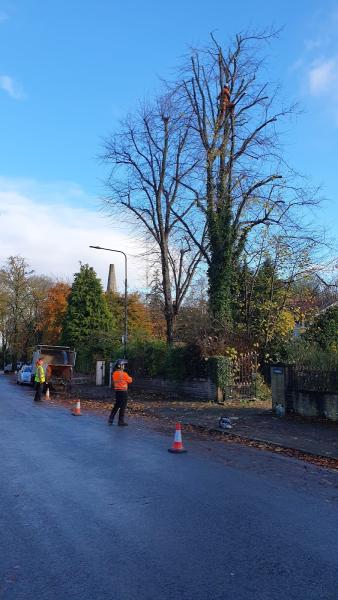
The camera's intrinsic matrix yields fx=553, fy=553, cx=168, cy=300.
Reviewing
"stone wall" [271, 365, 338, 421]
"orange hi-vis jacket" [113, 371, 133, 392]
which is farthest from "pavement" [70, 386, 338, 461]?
"orange hi-vis jacket" [113, 371, 133, 392]

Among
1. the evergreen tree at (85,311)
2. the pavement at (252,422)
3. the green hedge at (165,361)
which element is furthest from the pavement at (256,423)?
the evergreen tree at (85,311)

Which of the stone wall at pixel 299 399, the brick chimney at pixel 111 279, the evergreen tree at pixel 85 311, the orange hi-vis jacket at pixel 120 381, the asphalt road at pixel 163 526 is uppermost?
the brick chimney at pixel 111 279

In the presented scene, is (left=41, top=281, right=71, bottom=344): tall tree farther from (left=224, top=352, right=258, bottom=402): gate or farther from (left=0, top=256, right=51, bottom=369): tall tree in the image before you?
(left=224, top=352, right=258, bottom=402): gate

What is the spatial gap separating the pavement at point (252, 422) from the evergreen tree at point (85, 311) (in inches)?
840

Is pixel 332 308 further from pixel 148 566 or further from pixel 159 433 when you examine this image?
pixel 148 566

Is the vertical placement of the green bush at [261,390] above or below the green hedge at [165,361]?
below

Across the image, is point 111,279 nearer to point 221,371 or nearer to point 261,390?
point 261,390

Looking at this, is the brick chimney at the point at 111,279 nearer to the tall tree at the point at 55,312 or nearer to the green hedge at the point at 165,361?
the tall tree at the point at 55,312

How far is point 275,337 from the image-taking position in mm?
24469

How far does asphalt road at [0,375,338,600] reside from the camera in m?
4.29

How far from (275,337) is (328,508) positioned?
704 inches

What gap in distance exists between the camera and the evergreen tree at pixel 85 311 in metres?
43.6

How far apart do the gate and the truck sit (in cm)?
1170

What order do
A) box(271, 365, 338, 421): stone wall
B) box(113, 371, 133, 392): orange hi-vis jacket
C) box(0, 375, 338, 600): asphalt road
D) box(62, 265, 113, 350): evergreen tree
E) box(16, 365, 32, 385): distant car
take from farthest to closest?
box(62, 265, 113, 350): evergreen tree < box(16, 365, 32, 385): distant car < box(271, 365, 338, 421): stone wall < box(113, 371, 133, 392): orange hi-vis jacket < box(0, 375, 338, 600): asphalt road
